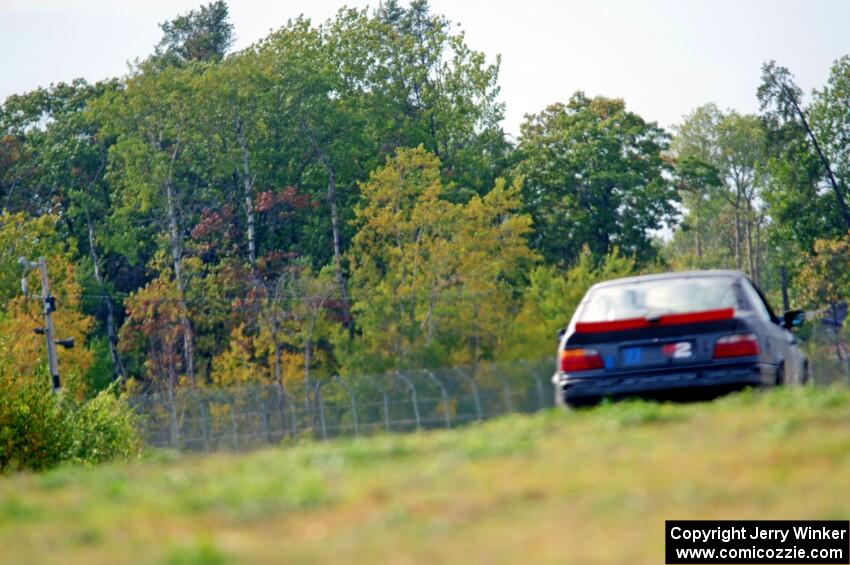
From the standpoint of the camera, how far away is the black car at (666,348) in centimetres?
1418

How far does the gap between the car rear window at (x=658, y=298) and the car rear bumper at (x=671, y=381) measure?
59 cm

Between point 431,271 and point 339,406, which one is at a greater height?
point 431,271

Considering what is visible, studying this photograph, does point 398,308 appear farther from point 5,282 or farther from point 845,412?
point 845,412

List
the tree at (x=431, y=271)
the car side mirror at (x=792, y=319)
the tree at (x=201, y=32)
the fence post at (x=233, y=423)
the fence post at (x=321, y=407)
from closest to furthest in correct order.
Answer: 1. the car side mirror at (x=792, y=319)
2. the fence post at (x=321, y=407)
3. the fence post at (x=233, y=423)
4. the tree at (x=431, y=271)
5. the tree at (x=201, y=32)

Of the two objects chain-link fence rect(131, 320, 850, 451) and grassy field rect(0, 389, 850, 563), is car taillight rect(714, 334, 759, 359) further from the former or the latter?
chain-link fence rect(131, 320, 850, 451)

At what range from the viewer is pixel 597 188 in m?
76.8

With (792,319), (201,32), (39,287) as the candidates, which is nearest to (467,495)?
(792,319)

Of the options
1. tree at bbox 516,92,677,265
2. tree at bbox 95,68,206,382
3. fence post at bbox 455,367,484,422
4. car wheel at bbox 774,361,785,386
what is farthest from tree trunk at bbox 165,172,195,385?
car wheel at bbox 774,361,785,386

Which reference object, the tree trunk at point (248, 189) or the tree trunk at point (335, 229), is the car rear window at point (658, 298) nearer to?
the tree trunk at point (335, 229)

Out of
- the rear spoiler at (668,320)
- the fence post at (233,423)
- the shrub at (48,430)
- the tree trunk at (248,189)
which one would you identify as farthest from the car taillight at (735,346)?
the tree trunk at (248,189)

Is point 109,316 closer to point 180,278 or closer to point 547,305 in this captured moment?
point 180,278

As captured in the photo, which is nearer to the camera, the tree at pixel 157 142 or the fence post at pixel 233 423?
the fence post at pixel 233 423

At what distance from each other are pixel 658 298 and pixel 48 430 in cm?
2097

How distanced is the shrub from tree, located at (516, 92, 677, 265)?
4132cm
